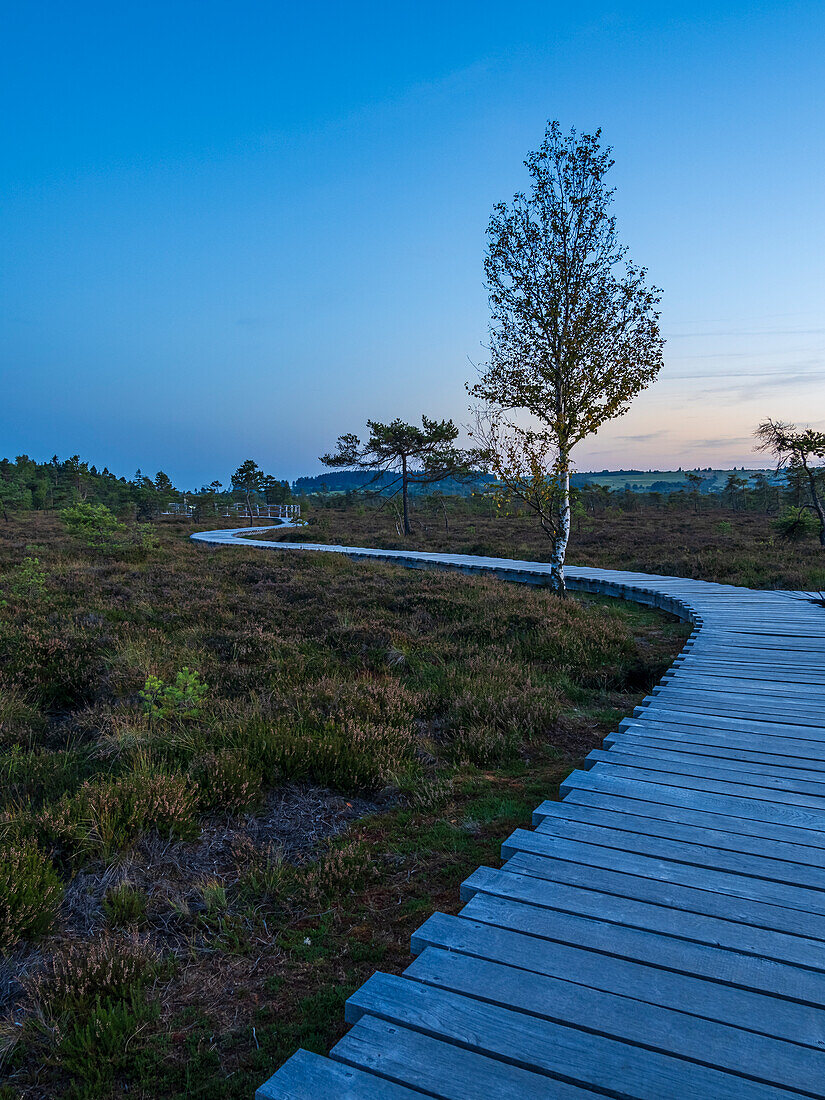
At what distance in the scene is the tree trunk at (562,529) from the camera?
12309mm

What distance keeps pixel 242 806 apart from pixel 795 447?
2431cm

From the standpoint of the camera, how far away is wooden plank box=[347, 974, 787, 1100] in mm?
1606

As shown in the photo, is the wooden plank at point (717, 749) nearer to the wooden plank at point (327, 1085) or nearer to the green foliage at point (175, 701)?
the wooden plank at point (327, 1085)

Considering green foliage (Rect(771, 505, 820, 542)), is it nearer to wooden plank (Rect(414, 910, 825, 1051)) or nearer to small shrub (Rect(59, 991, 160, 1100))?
wooden plank (Rect(414, 910, 825, 1051))

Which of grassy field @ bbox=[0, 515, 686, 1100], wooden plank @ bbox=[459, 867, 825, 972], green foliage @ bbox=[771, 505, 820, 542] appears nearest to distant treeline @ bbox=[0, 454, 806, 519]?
green foliage @ bbox=[771, 505, 820, 542]

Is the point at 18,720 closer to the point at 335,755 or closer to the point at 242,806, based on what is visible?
the point at 242,806

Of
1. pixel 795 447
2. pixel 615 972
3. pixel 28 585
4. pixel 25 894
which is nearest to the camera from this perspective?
pixel 615 972

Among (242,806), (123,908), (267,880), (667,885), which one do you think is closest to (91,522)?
(242,806)

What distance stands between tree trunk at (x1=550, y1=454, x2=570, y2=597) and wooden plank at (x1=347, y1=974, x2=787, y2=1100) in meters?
11.1

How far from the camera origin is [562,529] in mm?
12781

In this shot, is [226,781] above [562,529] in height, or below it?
below

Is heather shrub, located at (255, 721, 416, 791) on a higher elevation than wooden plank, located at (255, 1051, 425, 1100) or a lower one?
lower

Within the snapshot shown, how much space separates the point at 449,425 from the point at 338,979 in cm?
3013

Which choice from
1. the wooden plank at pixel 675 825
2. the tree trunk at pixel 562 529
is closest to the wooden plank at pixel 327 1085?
the wooden plank at pixel 675 825
